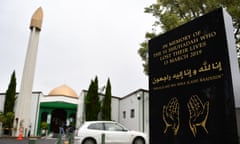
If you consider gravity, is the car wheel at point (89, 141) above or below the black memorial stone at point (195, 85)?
below

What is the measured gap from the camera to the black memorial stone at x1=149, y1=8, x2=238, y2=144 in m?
3.09

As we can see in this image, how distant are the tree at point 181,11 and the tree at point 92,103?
9.18 meters

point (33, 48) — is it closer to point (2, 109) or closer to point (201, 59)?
point (2, 109)

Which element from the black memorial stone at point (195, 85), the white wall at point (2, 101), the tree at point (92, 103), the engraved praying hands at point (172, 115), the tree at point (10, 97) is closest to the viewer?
the black memorial stone at point (195, 85)

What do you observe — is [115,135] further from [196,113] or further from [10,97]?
[10,97]

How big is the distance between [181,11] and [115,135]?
8.87m

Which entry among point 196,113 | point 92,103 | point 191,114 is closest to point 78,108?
point 92,103

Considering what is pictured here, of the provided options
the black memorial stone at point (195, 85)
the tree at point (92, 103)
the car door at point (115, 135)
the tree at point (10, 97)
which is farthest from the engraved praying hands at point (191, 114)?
the tree at point (10, 97)

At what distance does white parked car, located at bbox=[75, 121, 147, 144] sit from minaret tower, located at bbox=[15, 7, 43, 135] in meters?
12.0

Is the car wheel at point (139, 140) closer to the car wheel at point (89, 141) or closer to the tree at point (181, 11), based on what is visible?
the car wheel at point (89, 141)

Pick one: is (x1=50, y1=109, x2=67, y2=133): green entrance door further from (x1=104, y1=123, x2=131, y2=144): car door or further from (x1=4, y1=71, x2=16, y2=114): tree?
(x1=104, y1=123, x2=131, y2=144): car door

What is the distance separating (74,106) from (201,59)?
22.3 m

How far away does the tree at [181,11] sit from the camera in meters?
10.9

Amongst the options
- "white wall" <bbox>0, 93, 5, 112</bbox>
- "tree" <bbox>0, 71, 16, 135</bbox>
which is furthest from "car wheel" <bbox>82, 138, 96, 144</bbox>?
"white wall" <bbox>0, 93, 5, 112</bbox>
